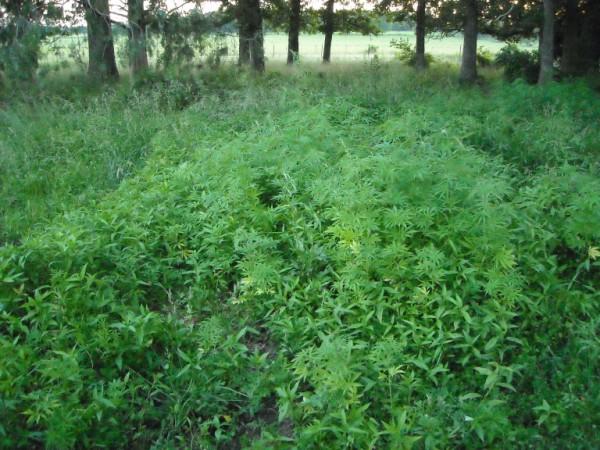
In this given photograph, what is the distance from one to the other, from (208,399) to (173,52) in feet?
41.6

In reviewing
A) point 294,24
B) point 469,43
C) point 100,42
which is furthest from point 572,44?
point 100,42

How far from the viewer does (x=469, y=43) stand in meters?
17.5

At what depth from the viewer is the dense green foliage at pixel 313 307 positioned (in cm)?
345

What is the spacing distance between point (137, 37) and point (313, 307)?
12.0 meters

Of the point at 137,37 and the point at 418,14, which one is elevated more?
the point at 418,14

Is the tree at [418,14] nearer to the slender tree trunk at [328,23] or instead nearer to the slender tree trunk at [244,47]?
the slender tree trunk at [328,23]

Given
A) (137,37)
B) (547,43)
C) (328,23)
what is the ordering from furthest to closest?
(328,23)
(547,43)
(137,37)

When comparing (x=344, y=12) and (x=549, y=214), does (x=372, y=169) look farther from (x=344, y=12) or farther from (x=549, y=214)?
(x=344, y=12)

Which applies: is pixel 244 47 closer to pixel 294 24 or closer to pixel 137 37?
Result: pixel 294 24

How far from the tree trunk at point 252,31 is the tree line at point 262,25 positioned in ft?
0.10

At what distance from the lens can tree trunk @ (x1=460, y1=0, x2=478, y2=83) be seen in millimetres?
17156

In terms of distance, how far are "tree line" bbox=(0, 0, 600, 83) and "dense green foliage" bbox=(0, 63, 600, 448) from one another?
563cm

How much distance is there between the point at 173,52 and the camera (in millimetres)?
14836

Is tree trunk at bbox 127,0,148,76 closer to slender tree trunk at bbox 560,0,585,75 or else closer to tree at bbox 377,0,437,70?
tree at bbox 377,0,437,70
